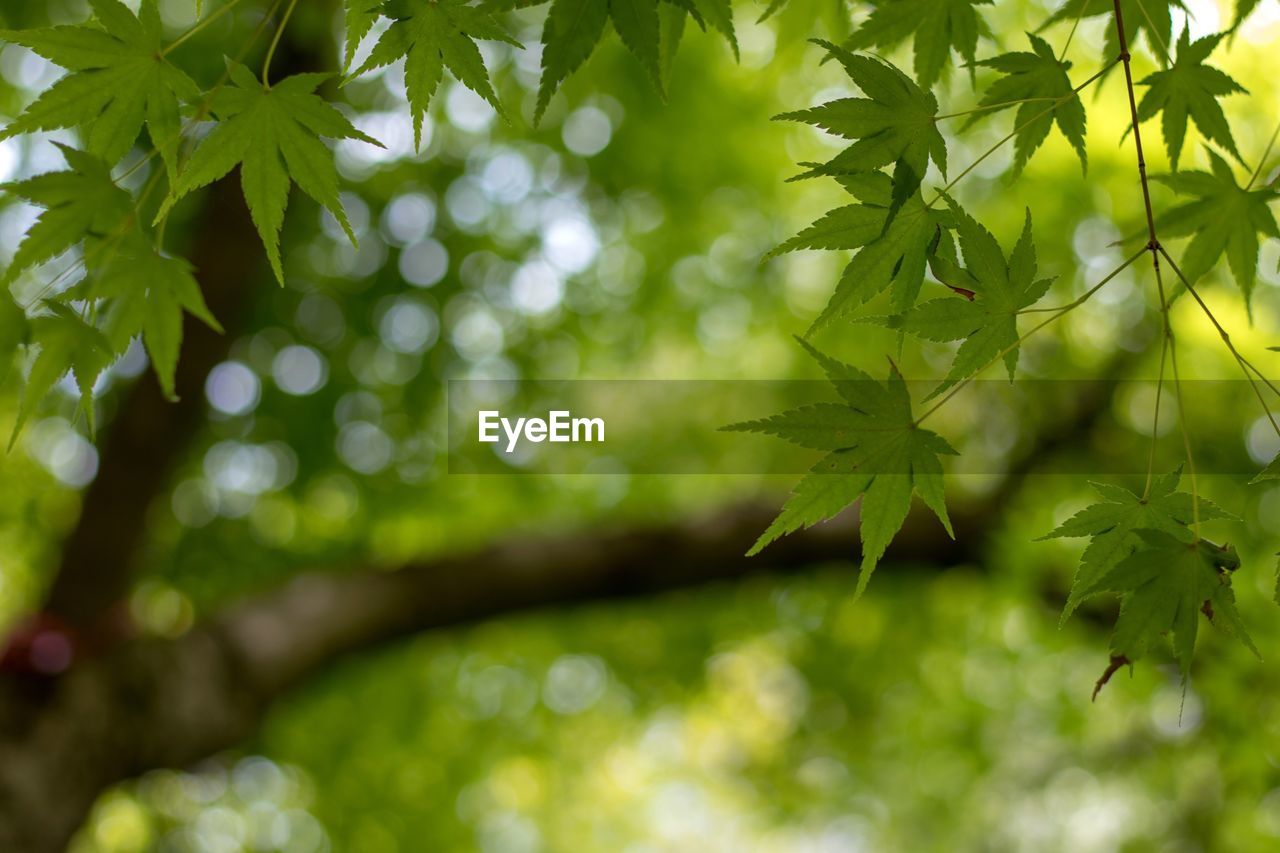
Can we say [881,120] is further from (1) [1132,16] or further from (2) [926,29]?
(1) [1132,16]

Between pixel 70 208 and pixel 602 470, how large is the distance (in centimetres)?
442

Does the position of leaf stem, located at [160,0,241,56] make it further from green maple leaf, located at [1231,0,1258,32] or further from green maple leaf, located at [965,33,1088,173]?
green maple leaf, located at [1231,0,1258,32]

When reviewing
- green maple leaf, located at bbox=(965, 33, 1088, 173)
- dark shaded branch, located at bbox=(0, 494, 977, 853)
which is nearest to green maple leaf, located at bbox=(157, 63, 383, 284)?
Answer: green maple leaf, located at bbox=(965, 33, 1088, 173)

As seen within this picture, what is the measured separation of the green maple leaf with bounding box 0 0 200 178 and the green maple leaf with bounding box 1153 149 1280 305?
893mm

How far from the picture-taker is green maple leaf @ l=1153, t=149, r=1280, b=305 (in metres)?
0.96

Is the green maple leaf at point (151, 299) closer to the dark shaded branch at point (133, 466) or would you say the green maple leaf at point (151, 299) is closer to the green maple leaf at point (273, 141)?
the green maple leaf at point (273, 141)

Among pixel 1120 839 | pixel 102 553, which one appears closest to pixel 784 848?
pixel 1120 839

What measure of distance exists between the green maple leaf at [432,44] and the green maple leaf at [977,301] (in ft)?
1.29

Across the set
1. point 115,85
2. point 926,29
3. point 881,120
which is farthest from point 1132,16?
point 115,85

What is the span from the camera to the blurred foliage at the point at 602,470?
4.00 meters

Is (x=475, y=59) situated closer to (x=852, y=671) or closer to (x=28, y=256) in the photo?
(x=28, y=256)

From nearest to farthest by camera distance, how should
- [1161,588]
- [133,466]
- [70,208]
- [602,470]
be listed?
[1161,588] → [70,208] → [133,466] → [602,470]

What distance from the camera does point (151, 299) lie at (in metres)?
1.00

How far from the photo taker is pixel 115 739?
2.48m
